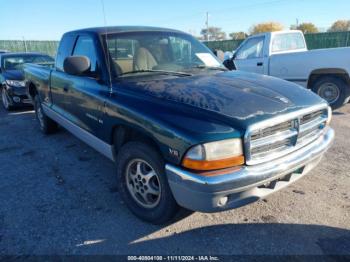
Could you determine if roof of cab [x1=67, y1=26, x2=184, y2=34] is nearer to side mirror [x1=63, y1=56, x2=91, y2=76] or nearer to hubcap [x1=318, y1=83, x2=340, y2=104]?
side mirror [x1=63, y1=56, x2=91, y2=76]

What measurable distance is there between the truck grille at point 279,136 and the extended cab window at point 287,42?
5445mm

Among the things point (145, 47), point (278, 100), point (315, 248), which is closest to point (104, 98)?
point (145, 47)

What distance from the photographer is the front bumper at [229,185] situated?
2221mm

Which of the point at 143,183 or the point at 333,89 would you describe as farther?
the point at 333,89

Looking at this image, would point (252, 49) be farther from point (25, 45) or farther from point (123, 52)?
point (25, 45)

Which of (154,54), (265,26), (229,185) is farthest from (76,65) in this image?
(265,26)

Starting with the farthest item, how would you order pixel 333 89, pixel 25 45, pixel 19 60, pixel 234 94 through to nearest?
pixel 25 45 → pixel 19 60 → pixel 333 89 → pixel 234 94

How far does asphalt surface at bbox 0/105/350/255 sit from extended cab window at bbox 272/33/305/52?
4444mm

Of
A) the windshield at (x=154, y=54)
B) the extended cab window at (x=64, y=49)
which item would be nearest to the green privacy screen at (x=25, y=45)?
the extended cab window at (x=64, y=49)

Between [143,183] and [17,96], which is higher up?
[17,96]

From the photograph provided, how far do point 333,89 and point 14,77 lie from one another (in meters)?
8.02

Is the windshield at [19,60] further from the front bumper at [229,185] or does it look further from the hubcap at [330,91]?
the front bumper at [229,185]

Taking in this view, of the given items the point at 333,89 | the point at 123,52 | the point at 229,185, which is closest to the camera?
the point at 229,185

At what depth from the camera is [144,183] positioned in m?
2.86
